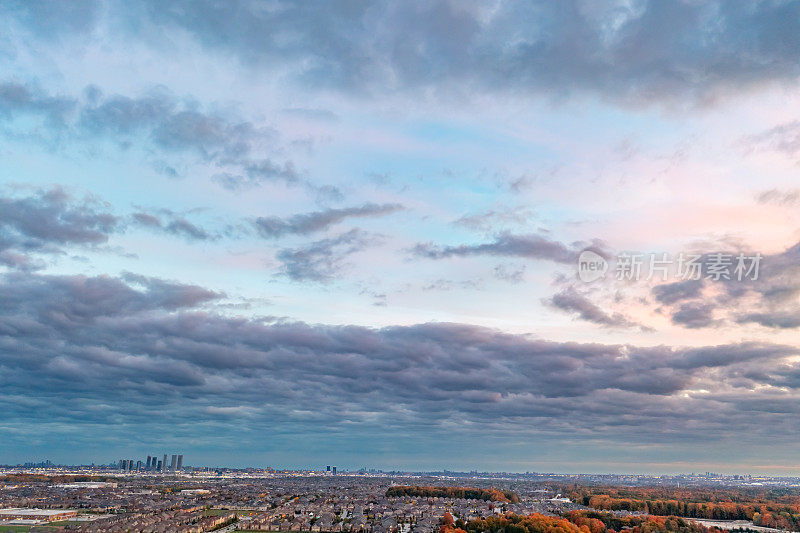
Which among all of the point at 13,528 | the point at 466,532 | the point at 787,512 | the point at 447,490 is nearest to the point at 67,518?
the point at 13,528

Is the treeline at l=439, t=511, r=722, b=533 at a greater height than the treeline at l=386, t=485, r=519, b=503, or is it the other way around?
the treeline at l=439, t=511, r=722, b=533

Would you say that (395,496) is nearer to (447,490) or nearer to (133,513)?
(447,490)

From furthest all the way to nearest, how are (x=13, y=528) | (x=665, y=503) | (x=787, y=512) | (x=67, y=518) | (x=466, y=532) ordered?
(x=665, y=503)
(x=787, y=512)
(x=67, y=518)
(x=13, y=528)
(x=466, y=532)

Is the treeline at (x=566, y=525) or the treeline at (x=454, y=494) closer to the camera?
the treeline at (x=566, y=525)

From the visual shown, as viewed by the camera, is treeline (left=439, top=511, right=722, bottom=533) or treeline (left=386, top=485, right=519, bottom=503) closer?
treeline (left=439, top=511, right=722, bottom=533)

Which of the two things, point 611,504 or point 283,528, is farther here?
point 611,504

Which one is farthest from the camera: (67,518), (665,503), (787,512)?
(665,503)

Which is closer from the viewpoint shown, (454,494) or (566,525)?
(566,525)

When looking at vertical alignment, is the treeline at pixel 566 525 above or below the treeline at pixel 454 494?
above
